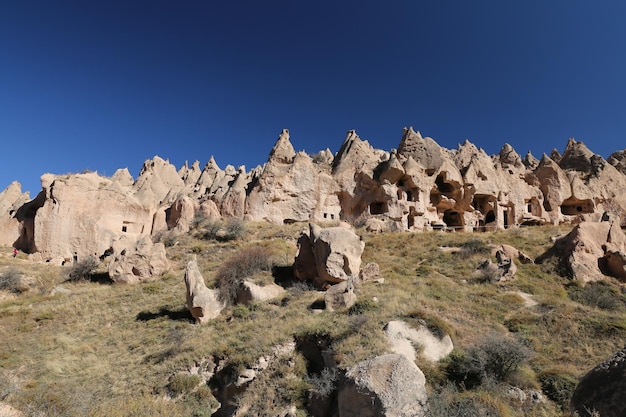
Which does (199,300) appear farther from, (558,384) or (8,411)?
(558,384)

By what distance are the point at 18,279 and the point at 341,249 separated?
1563 centimetres

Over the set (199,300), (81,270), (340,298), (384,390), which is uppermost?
(81,270)

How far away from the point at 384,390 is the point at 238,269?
1029 centimetres

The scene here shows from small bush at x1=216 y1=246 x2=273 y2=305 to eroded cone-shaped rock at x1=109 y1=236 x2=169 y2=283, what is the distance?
4.31 m

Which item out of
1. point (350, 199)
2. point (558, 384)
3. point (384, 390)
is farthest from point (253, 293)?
point (350, 199)

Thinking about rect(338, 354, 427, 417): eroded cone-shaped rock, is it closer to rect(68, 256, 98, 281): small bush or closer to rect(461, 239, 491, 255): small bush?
rect(461, 239, 491, 255): small bush

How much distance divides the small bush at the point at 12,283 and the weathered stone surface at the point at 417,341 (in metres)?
17.5

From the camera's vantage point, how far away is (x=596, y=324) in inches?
397

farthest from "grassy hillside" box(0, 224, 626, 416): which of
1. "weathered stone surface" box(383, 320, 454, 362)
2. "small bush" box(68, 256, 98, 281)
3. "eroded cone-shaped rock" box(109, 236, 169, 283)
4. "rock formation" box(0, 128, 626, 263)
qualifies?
"rock formation" box(0, 128, 626, 263)

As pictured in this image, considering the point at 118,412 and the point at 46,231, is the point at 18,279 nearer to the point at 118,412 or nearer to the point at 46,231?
the point at 46,231

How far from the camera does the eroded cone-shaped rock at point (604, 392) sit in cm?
390

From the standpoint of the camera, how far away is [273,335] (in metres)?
9.73

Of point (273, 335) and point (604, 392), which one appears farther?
point (273, 335)

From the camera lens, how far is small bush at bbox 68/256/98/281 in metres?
17.5
